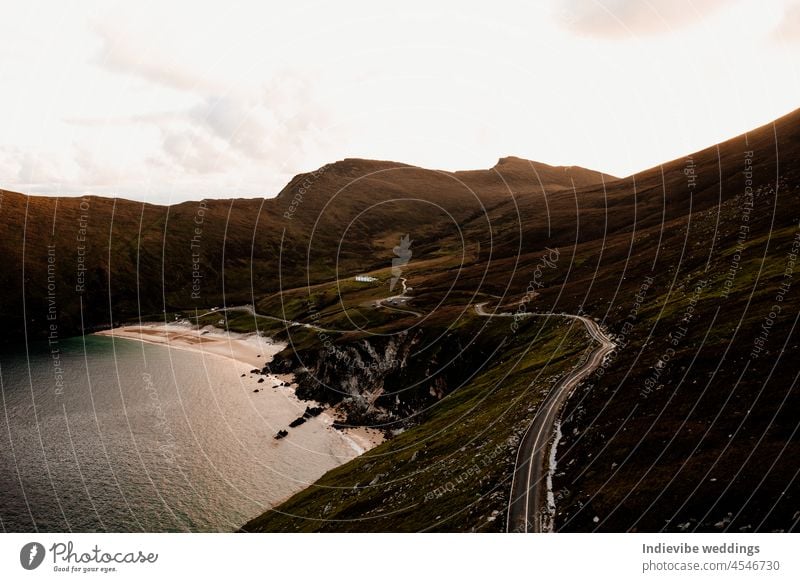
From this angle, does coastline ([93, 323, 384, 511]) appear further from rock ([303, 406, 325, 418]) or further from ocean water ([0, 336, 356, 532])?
rock ([303, 406, 325, 418])

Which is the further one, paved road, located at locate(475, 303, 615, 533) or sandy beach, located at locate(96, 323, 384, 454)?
sandy beach, located at locate(96, 323, 384, 454)

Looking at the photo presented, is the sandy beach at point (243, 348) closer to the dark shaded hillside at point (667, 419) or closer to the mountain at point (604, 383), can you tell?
the mountain at point (604, 383)

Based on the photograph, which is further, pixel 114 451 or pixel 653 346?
pixel 114 451

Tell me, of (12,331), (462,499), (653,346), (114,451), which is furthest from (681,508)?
(12,331)

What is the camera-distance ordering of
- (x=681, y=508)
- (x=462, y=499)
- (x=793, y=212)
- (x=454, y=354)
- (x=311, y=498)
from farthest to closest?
(x=454, y=354)
(x=793, y=212)
(x=311, y=498)
(x=462, y=499)
(x=681, y=508)

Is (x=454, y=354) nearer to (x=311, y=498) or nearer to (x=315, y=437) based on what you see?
(x=315, y=437)

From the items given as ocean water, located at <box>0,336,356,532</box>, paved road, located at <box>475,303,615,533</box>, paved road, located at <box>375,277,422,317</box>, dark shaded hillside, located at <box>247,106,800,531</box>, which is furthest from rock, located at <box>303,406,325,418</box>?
paved road, located at <box>475,303,615,533</box>

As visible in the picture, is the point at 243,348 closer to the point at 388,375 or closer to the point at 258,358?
the point at 258,358
